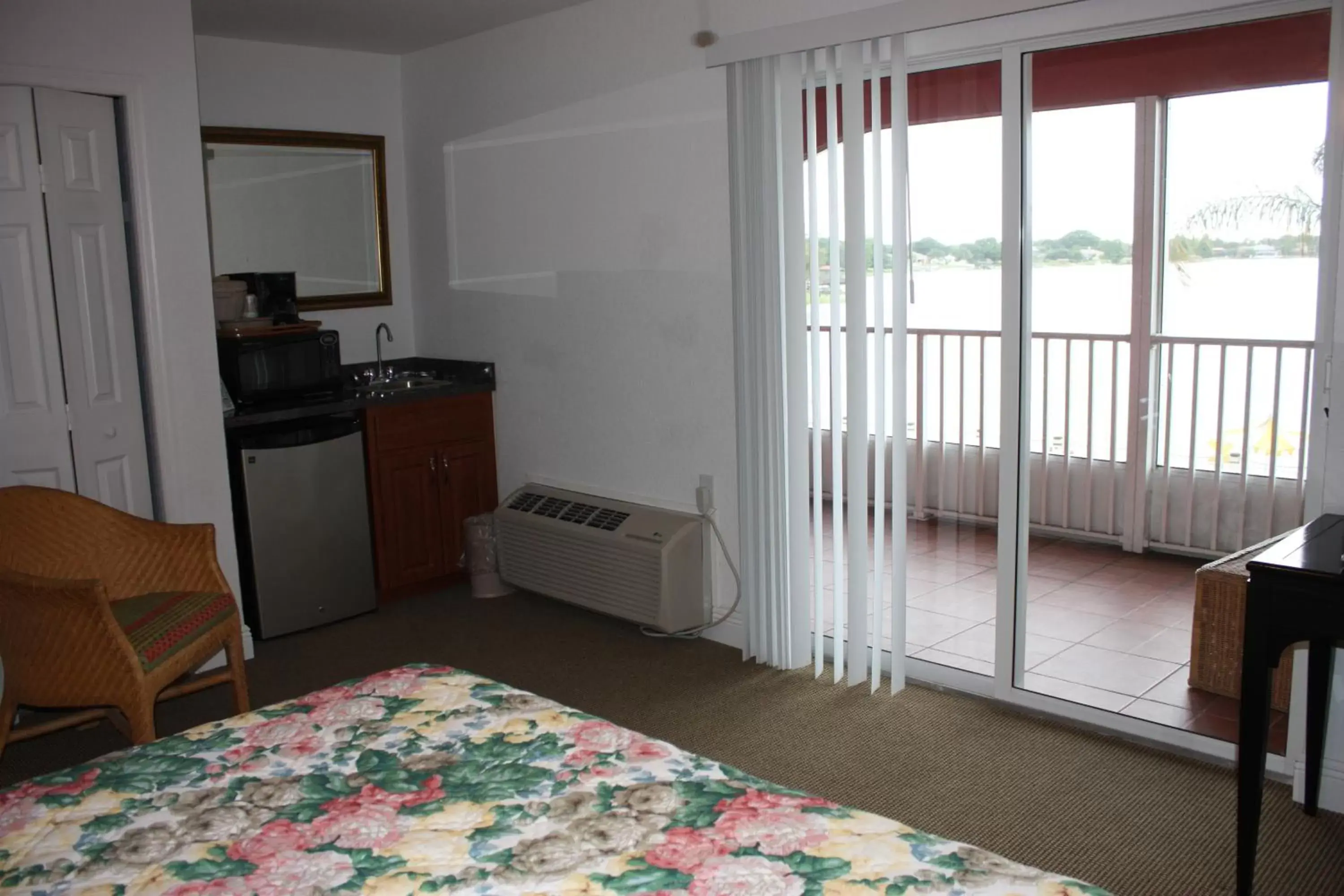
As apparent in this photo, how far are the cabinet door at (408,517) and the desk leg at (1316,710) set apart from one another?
3.60 m

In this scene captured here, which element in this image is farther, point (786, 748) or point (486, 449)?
point (486, 449)

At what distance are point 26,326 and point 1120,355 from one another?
3637 mm

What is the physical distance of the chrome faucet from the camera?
5469 mm

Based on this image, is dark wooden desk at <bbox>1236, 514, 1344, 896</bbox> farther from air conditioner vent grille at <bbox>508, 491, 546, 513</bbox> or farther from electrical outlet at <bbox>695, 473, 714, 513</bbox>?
air conditioner vent grille at <bbox>508, 491, 546, 513</bbox>

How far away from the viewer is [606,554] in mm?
4500

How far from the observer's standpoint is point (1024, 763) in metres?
3.22

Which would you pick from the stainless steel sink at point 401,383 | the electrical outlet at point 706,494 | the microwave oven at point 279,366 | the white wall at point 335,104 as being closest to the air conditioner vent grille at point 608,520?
the electrical outlet at point 706,494

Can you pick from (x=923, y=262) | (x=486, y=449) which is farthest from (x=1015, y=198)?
(x=486, y=449)

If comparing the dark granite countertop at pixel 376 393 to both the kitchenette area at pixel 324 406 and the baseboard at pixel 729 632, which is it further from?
the baseboard at pixel 729 632

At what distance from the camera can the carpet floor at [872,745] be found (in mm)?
2730

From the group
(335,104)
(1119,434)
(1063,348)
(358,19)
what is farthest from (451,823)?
(335,104)

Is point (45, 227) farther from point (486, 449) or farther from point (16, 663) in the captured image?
point (486, 449)

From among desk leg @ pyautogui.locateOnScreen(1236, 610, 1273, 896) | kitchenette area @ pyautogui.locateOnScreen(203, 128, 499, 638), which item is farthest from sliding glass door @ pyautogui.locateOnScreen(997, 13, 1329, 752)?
kitchenette area @ pyautogui.locateOnScreen(203, 128, 499, 638)

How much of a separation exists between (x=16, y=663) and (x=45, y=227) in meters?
1.50
